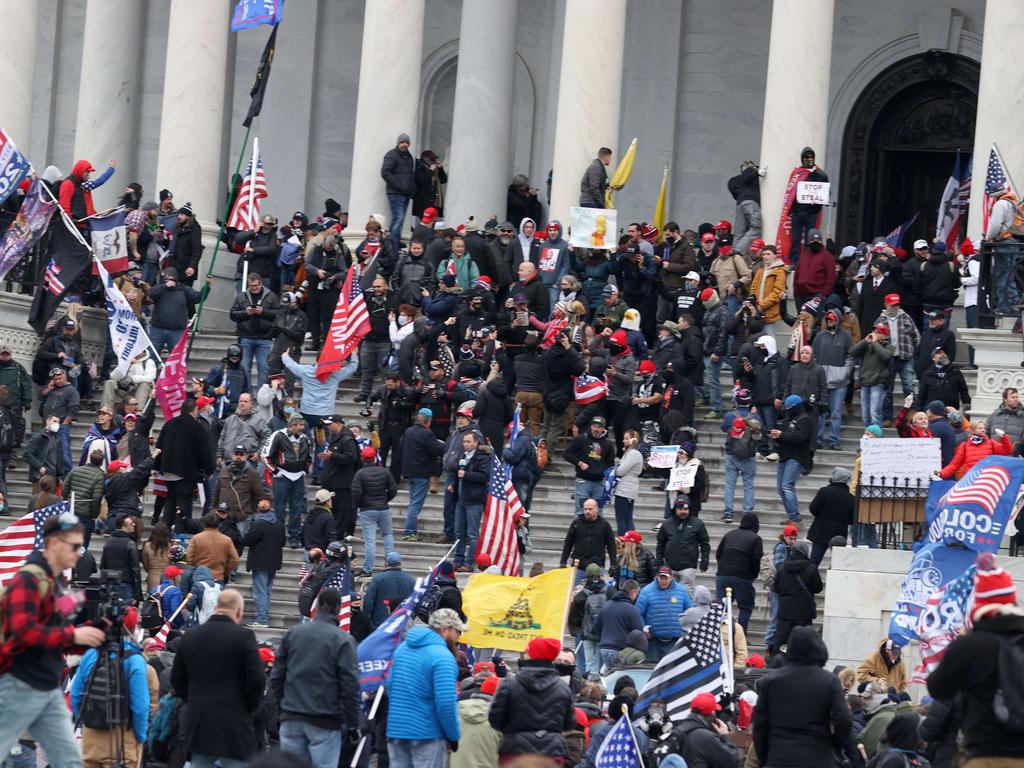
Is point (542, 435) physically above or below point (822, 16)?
below

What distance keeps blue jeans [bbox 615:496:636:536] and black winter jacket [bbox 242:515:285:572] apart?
147 inches

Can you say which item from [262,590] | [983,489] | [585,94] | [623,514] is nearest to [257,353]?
[262,590]

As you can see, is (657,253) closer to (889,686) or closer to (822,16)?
(822,16)

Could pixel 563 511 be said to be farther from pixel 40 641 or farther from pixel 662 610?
pixel 40 641

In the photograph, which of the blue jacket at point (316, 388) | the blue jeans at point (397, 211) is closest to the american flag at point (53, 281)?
the blue jacket at point (316, 388)

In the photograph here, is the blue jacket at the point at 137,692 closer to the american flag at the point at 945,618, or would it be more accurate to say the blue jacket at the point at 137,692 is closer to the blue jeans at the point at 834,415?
the american flag at the point at 945,618

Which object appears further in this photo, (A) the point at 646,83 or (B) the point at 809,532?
(A) the point at 646,83

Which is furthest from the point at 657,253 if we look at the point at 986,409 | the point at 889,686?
the point at 889,686

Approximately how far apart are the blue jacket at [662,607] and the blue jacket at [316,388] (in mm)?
6856

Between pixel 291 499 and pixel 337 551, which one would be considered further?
pixel 291 499

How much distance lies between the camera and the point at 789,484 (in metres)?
26.2

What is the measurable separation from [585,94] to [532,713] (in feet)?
63.8

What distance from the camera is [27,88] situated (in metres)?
36.4

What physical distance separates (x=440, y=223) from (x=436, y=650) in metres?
18.0
